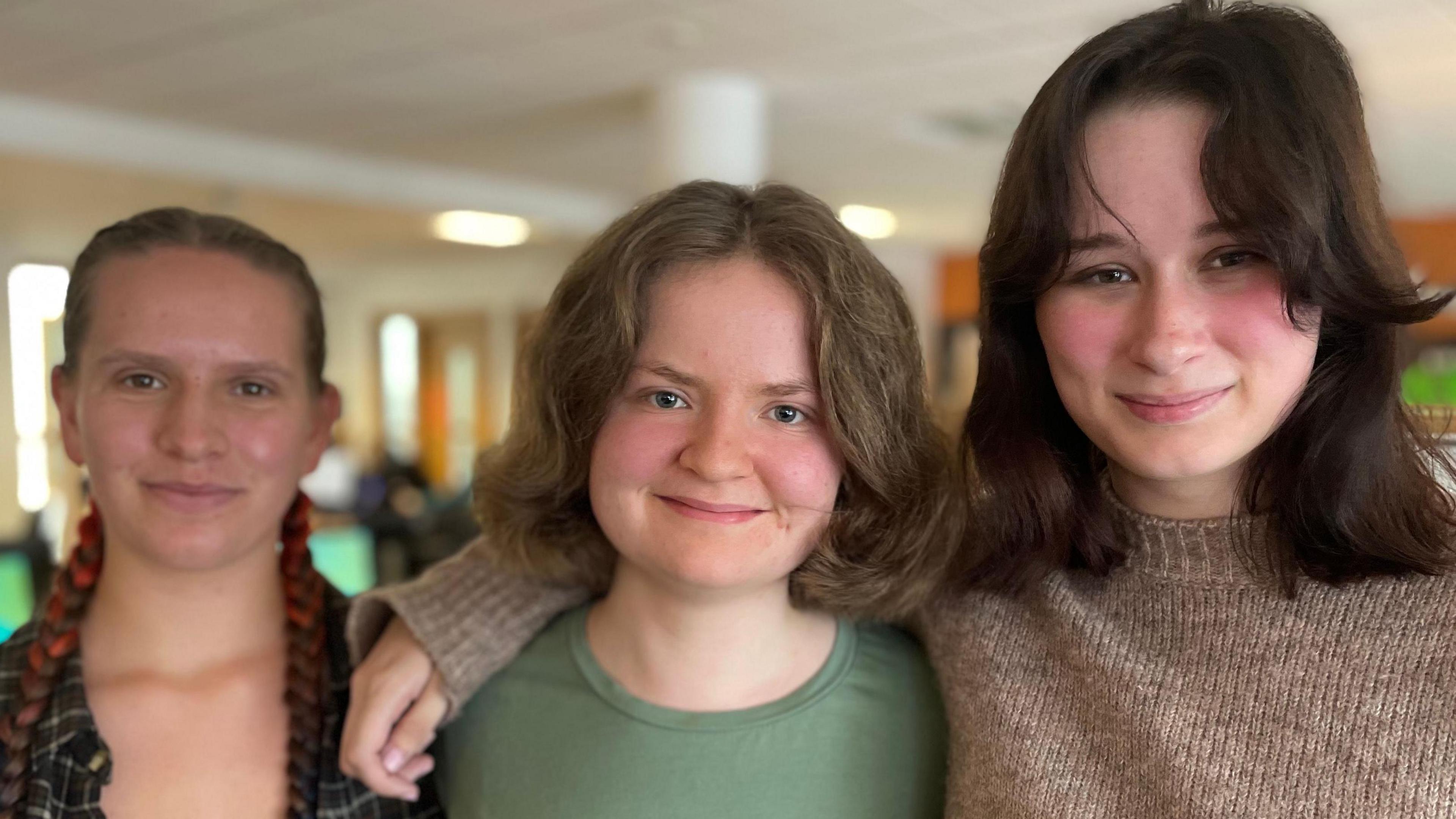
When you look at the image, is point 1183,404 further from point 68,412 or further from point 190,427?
point 68,412

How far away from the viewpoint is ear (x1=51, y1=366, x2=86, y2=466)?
54.9 inches

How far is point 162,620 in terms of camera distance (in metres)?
1.39

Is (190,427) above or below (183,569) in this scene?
above

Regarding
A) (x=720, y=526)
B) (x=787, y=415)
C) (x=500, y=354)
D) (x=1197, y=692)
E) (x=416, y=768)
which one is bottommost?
(x=500, y=354)

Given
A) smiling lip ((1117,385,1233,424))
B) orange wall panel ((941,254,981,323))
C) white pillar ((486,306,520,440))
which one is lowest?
white pillar ((486,306,520,440))

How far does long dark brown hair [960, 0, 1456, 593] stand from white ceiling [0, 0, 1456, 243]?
2.52 meters

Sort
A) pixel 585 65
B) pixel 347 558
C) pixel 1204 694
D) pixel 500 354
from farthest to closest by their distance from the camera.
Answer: pixel 500 354, pixel 585 65, pixel 347 558, pixel 1204 694

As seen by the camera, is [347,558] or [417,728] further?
[347,558]

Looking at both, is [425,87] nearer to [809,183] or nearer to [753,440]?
[809,183]

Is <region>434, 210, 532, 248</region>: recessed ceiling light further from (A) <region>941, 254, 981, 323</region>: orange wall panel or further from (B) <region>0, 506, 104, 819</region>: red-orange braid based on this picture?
(B) <region>0, 506, 104, 819</region>: red-orange braid

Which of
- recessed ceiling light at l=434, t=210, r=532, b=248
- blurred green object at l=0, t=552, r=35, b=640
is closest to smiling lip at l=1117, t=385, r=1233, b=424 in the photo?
blurred green object at l=0, t=552, r=35, b=640

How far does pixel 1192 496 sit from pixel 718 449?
478mm

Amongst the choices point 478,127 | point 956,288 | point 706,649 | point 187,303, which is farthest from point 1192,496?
point 956,288

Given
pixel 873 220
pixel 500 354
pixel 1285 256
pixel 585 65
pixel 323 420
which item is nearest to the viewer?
pixel 1285 256
